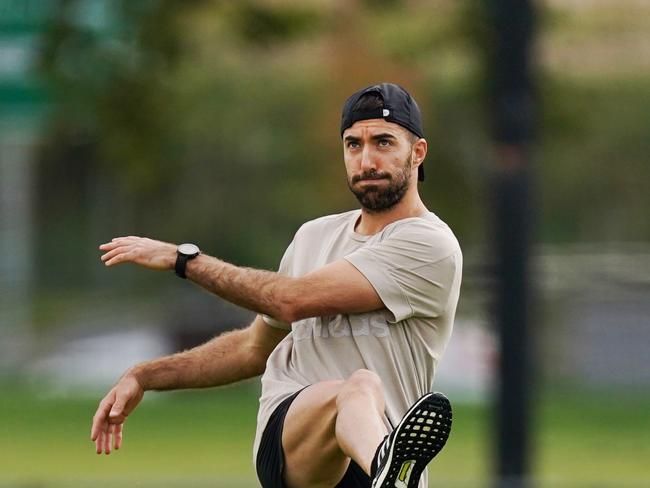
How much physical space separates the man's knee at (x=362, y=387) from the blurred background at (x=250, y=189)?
20.7 ft

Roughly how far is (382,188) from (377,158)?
0.36ft

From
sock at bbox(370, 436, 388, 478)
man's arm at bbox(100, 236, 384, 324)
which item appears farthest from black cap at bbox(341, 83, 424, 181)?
sock at bbox(370, 436, 388, 478)

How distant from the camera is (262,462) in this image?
5906 millimetres

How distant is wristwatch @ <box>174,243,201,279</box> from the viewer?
17.7 feet

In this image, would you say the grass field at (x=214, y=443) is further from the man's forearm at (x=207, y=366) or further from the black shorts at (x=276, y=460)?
the black shorts at (x=276, y=460)

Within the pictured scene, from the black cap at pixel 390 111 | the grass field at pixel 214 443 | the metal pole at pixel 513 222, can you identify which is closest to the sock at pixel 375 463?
the black cap at pixel 390 111

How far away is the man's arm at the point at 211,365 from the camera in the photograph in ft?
19.2

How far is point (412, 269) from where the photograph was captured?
18.5 feet

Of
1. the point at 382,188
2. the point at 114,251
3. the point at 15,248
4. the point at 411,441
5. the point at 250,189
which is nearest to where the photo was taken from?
the point at 411,441

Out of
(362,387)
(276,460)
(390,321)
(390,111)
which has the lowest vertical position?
(276,460)

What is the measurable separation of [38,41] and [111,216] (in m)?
5.56

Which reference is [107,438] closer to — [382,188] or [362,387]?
[362,387]

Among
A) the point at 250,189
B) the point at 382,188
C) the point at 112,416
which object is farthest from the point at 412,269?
the point at 250,189

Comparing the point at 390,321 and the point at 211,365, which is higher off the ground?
the point at 390,321
